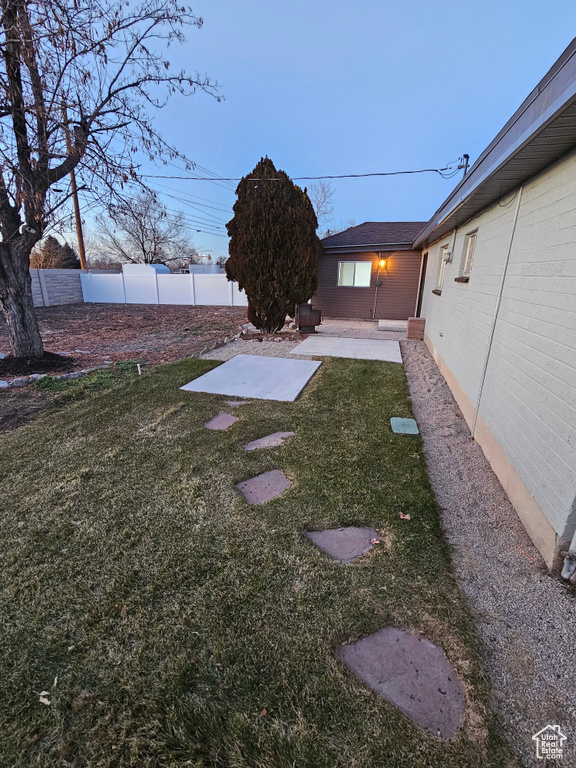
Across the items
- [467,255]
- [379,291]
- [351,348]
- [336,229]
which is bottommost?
[351,348]

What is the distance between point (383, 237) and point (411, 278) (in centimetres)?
160

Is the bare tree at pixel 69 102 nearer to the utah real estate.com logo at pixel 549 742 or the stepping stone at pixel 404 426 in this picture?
the stepping stone at pixel 404 426

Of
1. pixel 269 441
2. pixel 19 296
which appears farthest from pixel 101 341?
pixel 269 441

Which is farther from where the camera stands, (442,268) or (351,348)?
(351,348)

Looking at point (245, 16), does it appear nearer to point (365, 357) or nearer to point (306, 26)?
point (306, 26)

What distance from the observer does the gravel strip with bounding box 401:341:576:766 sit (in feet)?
3.97

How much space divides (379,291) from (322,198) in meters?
18.3

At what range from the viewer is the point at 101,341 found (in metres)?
7.87

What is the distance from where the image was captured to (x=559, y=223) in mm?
2051

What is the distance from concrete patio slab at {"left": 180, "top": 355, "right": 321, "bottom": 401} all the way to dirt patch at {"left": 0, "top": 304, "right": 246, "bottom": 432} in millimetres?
1437

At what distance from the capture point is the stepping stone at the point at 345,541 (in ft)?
6.17

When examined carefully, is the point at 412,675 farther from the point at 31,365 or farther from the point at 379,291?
the point at 379,291

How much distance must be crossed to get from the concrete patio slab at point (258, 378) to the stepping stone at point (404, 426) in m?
1.25

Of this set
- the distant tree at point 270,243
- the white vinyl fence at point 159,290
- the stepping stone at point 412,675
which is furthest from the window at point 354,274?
the stepping stone at point 412,675
